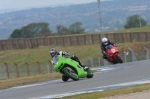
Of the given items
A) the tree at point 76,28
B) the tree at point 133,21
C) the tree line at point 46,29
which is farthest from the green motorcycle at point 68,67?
the tree at point 76,28

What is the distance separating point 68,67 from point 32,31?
101074 mm

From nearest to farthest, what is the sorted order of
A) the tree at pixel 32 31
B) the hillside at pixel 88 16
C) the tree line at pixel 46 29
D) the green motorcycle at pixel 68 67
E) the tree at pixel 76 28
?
the green motorcycle at pixel 68 67, the tree line at pixel 46 29, the tree at pixel 32 31, the tree at pixel 76 28, the hillside at pixel 88 16

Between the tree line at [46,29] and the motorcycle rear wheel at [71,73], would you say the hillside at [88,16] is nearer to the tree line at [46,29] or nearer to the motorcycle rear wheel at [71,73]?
the tree line at [46,29]

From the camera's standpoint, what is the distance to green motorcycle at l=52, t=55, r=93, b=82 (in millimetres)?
18172

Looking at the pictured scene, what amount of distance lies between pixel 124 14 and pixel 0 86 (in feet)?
396

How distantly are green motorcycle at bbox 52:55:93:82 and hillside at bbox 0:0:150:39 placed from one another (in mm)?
94006

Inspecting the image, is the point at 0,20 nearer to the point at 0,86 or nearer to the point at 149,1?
the point at 149,1

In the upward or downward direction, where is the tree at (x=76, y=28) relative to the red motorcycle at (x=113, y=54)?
downward

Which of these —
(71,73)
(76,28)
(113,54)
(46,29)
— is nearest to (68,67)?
(71,73)

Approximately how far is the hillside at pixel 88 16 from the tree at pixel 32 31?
5397 millimetres

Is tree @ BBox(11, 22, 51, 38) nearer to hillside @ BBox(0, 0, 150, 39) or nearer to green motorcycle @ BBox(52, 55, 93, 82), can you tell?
hillside @ BBox(0, 0, 150, 39)

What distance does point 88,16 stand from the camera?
151 meters

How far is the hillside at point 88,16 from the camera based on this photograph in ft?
421

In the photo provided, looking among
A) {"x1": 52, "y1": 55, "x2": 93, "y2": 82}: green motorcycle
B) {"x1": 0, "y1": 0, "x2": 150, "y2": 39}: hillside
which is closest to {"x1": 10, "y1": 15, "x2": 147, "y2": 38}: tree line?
{"x1": 0, "y1": 0, "x2": 150, "y2": 39}: hillside
